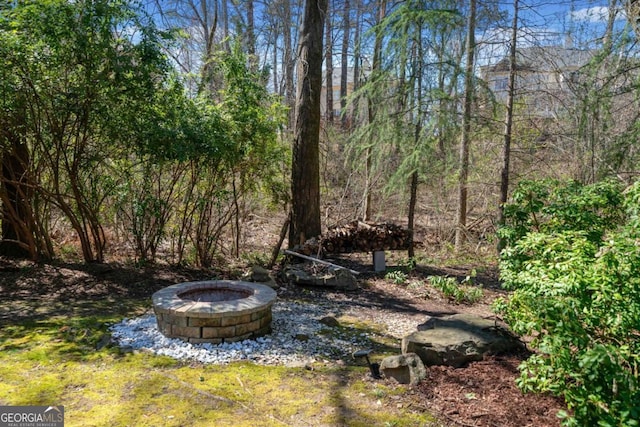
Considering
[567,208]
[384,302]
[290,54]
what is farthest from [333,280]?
[290,54]

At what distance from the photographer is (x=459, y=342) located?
3.46m

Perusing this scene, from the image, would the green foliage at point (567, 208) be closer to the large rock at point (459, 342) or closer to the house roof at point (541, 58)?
the large rock at point (459, 342)

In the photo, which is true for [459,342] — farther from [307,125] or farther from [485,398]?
[307,125]

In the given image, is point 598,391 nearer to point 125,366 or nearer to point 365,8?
point 125,366

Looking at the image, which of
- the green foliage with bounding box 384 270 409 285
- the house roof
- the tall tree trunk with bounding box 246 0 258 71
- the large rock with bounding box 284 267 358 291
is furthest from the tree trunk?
the house roof

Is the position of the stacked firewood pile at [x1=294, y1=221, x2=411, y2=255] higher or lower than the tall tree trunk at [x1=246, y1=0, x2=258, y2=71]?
lower

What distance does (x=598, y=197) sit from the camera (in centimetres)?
313

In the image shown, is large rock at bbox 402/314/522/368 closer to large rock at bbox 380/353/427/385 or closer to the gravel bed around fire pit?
large rock at bbox 380/353/427/385

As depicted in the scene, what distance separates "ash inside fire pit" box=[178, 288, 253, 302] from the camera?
14.7 ft

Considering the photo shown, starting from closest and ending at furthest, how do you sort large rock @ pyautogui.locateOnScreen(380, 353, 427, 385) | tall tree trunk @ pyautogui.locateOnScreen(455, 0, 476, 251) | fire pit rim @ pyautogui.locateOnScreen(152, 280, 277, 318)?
large rock @ pyautogui.locateOnScreen(380, 353, 427, 385), fire pit rim @ pyautogui.locateOnScreen(152, 280, 277, 318), tall tree trunk @ pyautogui.locateOnScreen(455, 0, 476, 251)

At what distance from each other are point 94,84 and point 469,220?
26.4ft

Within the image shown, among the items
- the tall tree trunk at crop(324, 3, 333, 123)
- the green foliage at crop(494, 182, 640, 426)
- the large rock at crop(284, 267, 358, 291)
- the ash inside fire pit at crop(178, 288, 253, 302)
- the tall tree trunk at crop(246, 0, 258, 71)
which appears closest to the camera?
the green foliage at crop(494, 182, 640, 426)

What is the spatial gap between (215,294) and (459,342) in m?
2.60

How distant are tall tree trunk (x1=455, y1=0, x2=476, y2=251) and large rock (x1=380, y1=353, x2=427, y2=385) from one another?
450 cm
